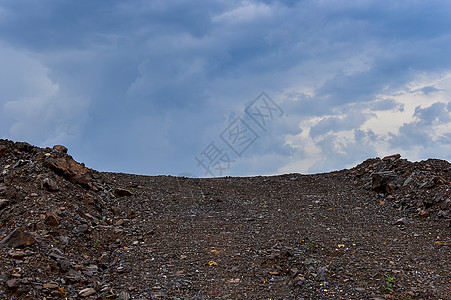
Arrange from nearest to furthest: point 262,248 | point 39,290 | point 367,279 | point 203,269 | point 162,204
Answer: point 39,290 < point 367,279 < point 203,269 < point 262,248 < point 162,204

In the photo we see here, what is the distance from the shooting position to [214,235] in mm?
9469

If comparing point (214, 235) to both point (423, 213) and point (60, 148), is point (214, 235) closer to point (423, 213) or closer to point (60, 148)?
point (60, 148)

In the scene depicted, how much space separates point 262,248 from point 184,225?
268cm

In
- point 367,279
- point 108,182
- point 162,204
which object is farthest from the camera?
point 108,182

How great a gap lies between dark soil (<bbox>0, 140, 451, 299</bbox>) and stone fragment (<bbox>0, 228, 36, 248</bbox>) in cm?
2

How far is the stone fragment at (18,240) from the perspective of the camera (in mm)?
7535

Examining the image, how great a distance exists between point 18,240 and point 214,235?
441 centimetres

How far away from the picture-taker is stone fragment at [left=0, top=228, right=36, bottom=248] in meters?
7.54

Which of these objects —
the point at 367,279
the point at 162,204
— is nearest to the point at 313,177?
the point at 162,204

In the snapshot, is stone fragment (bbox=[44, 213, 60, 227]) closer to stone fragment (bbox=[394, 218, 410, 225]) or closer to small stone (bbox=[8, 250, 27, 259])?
small stone (bbox=[8, 250, 27, 259])

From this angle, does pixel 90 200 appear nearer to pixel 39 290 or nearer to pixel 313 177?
pixel 39 290

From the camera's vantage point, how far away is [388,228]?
1032 centimetres

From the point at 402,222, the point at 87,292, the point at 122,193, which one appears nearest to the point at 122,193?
the point at 122,193

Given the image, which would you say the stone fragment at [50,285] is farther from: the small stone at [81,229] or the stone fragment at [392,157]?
the stone fragment at [392,157]
